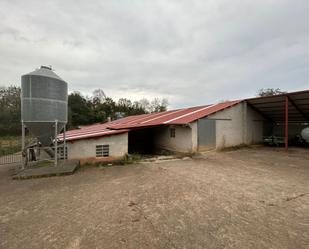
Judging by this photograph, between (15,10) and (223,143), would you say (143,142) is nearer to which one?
(223,143)

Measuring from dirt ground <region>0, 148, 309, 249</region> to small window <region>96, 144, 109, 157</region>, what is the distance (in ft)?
8.46

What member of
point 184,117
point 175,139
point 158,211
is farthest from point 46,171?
point 184,117

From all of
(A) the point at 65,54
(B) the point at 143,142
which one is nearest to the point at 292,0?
(A) the point at 65,54

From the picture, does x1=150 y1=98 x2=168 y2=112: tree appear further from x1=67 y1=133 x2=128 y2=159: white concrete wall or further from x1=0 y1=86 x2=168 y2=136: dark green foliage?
x1=67 y1=133 x2=128 y2=159: white concrete wall

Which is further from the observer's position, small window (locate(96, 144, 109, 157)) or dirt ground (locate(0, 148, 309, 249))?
small window (locate(96, 144, 109, 157))

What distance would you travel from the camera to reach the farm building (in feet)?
30.8

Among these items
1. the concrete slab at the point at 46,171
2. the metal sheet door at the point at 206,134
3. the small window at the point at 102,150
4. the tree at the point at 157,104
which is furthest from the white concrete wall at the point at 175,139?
the tree at the point at 157,104

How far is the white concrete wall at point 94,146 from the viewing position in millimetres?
8812

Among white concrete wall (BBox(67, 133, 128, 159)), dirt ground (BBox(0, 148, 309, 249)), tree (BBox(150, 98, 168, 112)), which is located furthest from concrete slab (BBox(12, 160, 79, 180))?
tree (BBox(150, 98, 168, 112))

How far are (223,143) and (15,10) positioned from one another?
1341 centimetres

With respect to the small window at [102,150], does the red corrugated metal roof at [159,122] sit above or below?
above

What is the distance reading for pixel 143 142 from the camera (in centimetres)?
1648

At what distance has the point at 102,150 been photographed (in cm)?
935

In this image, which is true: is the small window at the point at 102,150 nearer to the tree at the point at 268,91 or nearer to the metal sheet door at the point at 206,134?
the metal sheet door at the point at 206,134
